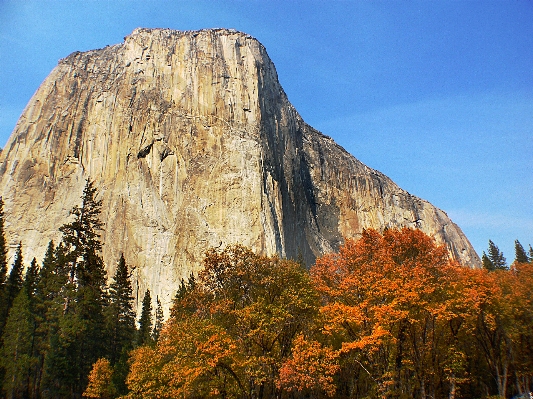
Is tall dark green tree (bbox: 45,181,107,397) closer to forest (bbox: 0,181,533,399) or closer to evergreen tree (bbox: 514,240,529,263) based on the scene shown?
forest (bbox: 0,181,533,399)

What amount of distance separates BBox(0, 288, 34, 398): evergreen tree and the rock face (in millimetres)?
41623

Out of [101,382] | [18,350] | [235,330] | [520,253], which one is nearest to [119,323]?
[18,350]

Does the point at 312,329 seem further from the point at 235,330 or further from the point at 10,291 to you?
the point at 10,291

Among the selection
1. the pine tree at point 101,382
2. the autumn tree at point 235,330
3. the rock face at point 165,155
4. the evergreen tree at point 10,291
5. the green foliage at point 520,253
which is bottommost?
the pine tree at point 101,382

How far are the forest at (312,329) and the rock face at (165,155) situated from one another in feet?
151

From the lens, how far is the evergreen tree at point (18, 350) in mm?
33875

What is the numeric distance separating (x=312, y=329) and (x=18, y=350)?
2417 cm

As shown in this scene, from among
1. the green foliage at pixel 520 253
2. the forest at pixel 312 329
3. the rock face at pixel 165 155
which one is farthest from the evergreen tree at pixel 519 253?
the forest at pixel 312 329

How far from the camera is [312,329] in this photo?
24.9m

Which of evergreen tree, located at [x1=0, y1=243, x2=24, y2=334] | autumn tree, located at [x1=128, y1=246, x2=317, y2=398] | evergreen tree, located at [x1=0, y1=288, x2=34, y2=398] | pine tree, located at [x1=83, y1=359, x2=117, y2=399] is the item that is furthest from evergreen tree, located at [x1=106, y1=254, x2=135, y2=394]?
autumn tree, located at [x1=128, y1=246, x2=317, y2=398]

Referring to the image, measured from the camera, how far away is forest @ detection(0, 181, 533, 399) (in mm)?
22594

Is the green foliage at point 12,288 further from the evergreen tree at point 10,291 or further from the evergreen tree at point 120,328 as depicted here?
the evergreen tree at point 120,328

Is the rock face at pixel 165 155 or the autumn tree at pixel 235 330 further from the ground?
the rock face at pixel 165 155

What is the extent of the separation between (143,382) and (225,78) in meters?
75.3
